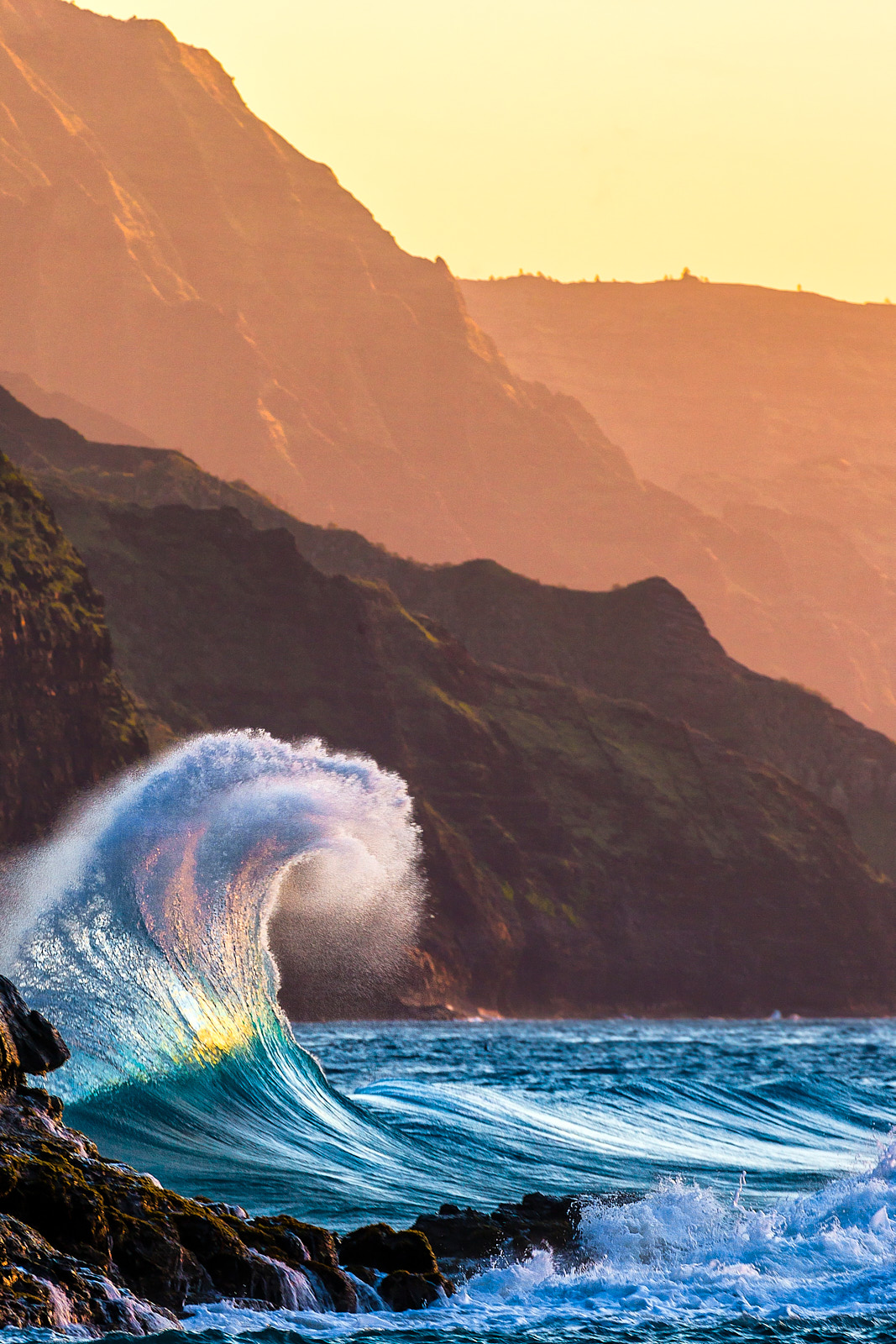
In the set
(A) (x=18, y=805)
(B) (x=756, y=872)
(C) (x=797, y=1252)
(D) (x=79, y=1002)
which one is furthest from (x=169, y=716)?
(C) (x=797, y=1252)

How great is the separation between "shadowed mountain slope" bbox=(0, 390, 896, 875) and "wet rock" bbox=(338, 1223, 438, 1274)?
153082mm

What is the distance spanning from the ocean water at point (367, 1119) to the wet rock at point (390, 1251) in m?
0.59

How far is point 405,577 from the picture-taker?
179m

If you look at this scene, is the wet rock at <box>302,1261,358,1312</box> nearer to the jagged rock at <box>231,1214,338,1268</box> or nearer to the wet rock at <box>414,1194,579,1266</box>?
the jagged rock at <box>231,1214,338,1268</box>

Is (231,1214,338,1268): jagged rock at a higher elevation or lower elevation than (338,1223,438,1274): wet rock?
higher

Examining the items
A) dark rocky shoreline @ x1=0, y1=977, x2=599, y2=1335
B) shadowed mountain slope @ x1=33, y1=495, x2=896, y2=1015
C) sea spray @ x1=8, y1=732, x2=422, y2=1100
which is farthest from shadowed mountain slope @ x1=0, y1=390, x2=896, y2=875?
dark rocky shoreline @ x1=0, y1=977, x2=599, y2=1335

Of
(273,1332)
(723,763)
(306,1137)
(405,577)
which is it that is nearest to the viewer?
(273,1332)

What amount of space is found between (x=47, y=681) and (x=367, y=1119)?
7181cm

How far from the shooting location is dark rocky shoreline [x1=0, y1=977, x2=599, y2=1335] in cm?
1314

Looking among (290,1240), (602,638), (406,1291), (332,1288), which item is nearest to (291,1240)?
(290,1240)

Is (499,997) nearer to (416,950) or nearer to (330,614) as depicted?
(416,950)

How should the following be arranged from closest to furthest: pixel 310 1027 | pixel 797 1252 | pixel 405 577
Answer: pixel 797 1252
pixel 310 1027
pixel 405 577

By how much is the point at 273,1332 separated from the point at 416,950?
103 metres

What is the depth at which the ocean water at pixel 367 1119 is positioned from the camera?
1600 centimetres
